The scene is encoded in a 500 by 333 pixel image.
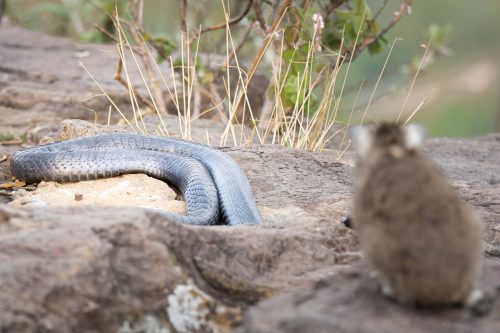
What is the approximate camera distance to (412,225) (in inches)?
101

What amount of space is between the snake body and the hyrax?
2.25 metres

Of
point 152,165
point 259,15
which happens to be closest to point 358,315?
point 152,165

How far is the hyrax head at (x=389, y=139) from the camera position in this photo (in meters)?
2.61

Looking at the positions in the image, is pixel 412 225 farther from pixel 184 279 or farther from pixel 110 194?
pixel 110 194

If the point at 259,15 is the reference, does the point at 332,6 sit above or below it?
above

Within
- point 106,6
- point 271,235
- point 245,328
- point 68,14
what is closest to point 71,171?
point 271,235

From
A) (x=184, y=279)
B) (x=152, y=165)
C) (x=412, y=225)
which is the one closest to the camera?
(x=412, y=225)

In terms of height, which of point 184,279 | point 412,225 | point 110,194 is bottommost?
point 110,194

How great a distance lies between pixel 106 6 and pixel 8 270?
23.1 feet

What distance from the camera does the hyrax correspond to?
2551 mm

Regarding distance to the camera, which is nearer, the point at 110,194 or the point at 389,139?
the point at 389,139

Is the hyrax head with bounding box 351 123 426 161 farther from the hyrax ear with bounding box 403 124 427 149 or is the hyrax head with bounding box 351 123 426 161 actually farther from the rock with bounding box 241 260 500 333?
the rock with bounding box 241 260 500 333

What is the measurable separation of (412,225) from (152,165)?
3.11 m

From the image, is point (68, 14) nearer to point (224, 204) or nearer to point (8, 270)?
point (224, 204)
